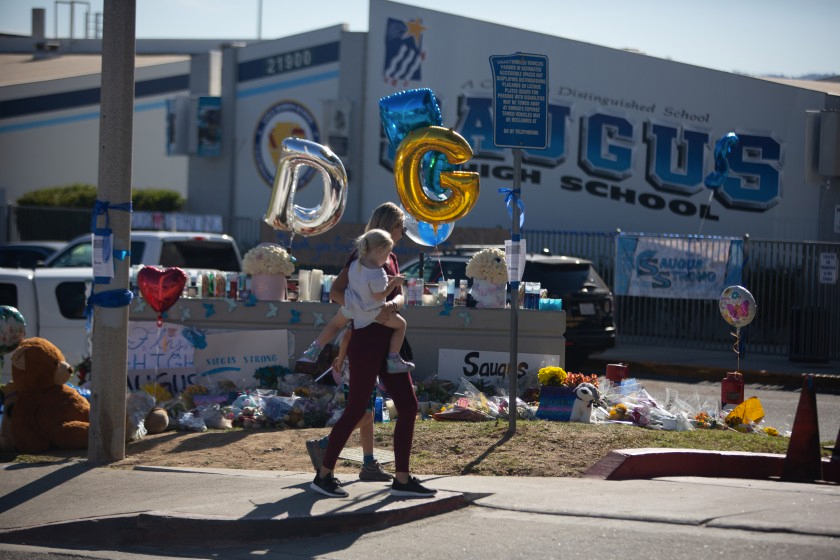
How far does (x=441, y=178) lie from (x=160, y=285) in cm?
296

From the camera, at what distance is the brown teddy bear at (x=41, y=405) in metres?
8.98

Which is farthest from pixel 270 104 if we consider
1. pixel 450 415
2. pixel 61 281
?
pixel 450 415

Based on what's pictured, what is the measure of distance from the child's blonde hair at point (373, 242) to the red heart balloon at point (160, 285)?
416cm

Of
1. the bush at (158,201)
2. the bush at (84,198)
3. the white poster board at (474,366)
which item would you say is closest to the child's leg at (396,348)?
the white poster board at (474,366)

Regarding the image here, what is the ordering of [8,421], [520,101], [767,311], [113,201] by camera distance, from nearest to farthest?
[113,201] → [520,101] → [8,421] → [767,311]

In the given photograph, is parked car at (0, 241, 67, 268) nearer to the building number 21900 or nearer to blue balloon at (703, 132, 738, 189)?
the building number 21900

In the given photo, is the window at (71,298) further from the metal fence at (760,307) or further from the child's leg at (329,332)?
the metal fence at (760,307)

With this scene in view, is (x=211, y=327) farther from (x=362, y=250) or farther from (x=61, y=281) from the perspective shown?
(x=362, y=250)

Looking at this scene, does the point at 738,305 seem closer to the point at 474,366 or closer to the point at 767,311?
the point at 474,366

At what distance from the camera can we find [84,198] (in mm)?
34062

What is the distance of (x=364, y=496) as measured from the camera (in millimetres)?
7012

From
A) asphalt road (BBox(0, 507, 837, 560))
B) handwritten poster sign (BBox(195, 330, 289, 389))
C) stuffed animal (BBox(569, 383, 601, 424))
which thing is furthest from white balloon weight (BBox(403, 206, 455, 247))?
asphalt road (BBox(0, 507, 837, 560))

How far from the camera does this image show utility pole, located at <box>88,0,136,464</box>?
834 centimetres

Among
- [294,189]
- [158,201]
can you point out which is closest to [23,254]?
[158,201]
